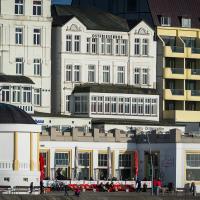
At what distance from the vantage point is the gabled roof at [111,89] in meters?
148

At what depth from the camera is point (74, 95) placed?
489 ft

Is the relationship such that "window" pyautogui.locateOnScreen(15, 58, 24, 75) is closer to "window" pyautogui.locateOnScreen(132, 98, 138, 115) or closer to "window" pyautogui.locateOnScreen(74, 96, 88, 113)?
"window" pyautogui.locateOnScreen(74, 96, 88, 113)

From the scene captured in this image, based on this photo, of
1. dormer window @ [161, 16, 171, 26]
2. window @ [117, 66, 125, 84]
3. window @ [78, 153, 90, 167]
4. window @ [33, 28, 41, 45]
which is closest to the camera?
window @ [78, 153, 90, 167]

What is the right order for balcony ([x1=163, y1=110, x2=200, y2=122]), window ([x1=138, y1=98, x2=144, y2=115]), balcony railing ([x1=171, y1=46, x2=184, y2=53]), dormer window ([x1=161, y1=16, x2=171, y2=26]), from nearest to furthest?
window ([x1=138, y1=98, x2=144, y2=115])
balcony ([x1=163, y1=110, x2=200, y2=122])
balcony railing ([x1=171, y1=46, x2=184, y2=53])
dormer window ([x1=161, y1=16, x2=171, y2=26])

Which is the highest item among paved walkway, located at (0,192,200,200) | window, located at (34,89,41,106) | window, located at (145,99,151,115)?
window, located at (34,89,41,106)

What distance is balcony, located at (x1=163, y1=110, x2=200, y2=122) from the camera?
15488 centimetres

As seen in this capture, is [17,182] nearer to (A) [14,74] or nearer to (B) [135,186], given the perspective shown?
(B) [135,186]

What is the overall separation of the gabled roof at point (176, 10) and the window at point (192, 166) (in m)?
24.3

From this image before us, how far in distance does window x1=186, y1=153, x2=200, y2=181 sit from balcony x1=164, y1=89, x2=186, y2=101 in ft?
68.9

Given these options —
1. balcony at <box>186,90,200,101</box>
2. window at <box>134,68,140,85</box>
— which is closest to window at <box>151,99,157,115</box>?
window at <box>134,68,140,85</box>

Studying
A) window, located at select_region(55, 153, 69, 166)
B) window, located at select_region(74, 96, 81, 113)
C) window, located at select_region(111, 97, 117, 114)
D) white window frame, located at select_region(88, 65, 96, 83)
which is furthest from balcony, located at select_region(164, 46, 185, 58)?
window, located at select_region(55, 153, 69, 166)

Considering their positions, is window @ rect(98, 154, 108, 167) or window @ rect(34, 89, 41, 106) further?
window @ rect(34, 89, 41, 106)

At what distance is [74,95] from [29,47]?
5682 mm

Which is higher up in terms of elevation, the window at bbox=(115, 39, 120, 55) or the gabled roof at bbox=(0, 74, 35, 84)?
the window at bbox=(115, 39, 120, 55)
